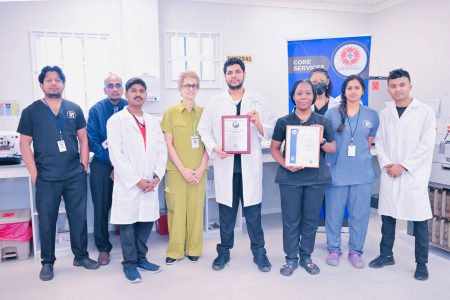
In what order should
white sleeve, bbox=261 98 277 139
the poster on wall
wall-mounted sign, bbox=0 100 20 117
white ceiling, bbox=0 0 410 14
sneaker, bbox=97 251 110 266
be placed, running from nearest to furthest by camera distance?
1. white sleeve, bbox=261 98 277 139
2. sneaker, bbox=97 251 110 266
3. the poster on wall
4. wall-mounted sign, bbox=0 100 20 117
5. white ceiling, bbox=0 0 410 14

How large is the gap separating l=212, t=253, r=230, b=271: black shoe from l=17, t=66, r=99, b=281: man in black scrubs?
1.17 metres

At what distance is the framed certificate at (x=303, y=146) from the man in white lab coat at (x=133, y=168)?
40.1 inches

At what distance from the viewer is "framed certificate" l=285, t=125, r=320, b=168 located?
271 centimetres

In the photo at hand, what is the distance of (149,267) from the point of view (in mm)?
3010

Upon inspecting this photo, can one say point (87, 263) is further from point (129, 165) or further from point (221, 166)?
point (221, 166)

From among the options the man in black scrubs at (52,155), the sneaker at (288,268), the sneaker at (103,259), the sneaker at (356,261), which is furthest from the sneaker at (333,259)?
the man in black scrubs at (52,155)

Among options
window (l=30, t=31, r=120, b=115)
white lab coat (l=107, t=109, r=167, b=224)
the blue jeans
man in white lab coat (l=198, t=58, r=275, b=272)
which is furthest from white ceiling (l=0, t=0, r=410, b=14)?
the blue jeans

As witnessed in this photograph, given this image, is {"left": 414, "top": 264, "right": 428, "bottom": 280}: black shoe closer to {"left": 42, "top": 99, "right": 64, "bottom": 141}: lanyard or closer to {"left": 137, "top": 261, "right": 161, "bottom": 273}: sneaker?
{"left": 137, "top": 261, "right": 161, "bottom": 273}: sneaker

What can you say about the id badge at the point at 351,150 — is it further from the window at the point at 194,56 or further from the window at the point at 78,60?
the window at the point at 78,60

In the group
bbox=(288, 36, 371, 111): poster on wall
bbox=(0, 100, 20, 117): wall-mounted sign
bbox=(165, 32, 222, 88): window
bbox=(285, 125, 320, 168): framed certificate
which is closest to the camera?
bbox=(285, 125, 320, 168): framed certificate

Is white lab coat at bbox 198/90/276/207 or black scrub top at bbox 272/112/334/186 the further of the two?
white lab coat at bbox 198/90/276/207

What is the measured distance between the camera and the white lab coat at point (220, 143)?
290cm

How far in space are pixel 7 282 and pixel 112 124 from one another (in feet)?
4.87

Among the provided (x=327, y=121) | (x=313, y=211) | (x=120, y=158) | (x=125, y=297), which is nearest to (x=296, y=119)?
(x=327, y=121)
